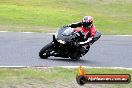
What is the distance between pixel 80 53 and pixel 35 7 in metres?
16.5

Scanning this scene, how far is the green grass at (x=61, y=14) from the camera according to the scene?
26781 mm

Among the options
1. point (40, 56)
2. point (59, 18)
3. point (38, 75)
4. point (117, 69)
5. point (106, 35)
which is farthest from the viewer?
point (59, 18)

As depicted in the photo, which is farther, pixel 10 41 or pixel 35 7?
pixel 35 7

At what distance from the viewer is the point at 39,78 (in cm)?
1377

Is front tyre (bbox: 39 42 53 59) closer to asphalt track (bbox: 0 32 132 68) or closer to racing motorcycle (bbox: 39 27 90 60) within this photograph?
racing motorcycle (bbox: 39 27 90 60)

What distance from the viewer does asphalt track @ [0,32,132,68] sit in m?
17.2

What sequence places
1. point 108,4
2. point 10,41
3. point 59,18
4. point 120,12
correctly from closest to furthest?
point 10,41, point 59,18, point 120,12, point 108,4

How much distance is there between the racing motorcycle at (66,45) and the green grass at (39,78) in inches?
67.6

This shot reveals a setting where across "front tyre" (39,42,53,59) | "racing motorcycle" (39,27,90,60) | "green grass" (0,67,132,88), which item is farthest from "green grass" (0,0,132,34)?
"green grass" (0,67,132,88)

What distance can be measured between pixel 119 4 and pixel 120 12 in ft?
8.21

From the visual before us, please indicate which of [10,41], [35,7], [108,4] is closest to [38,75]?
[10,41]

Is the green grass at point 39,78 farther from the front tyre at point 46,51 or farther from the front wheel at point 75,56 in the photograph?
the front wheel at point 75,56

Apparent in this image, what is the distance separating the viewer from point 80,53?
17.8 m

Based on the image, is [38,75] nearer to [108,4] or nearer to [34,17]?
[34,17]
